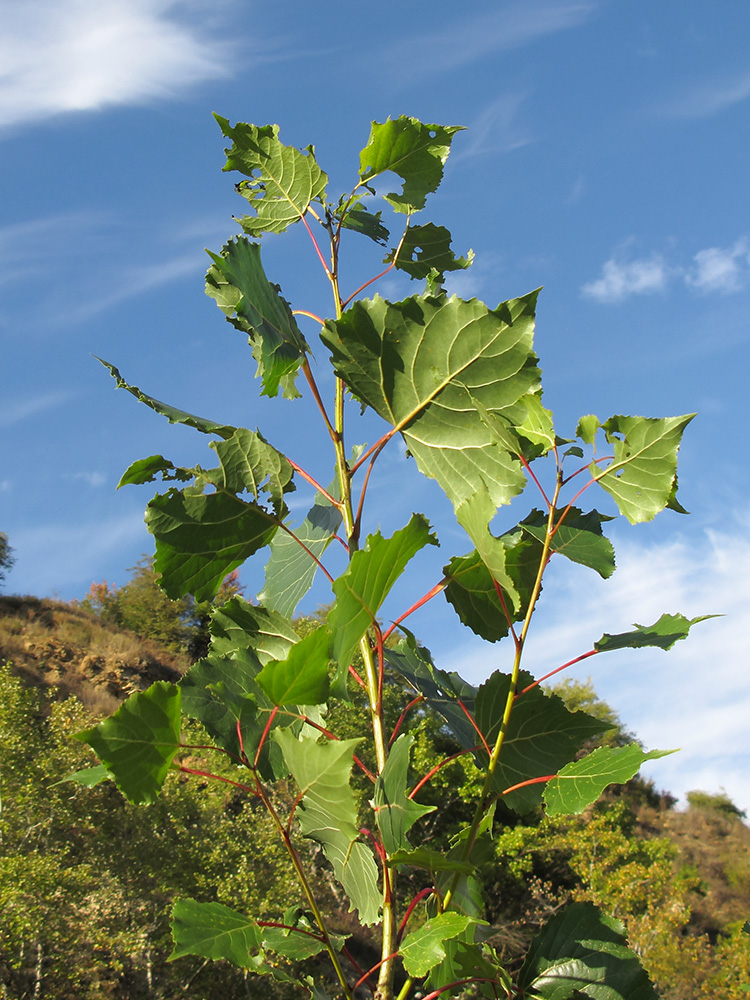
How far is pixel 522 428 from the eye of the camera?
100cm

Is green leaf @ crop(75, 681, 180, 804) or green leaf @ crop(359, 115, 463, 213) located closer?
green leaf @ crop(75, 681, 180, 804)

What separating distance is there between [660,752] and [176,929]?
59 centimetres

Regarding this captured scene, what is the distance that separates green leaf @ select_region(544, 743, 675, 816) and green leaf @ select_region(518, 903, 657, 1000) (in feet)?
0.82

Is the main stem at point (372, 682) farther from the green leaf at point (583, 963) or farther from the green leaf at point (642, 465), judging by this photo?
the green leaf at point (642, 465)

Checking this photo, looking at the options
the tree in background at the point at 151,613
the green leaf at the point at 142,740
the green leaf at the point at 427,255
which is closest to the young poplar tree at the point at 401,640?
the green leaf at the point at 142,740

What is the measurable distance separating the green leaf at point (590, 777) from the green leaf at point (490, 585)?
221 mm

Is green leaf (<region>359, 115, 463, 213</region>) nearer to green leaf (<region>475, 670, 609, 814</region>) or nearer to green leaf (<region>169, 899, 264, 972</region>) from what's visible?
green leaf (<region>475, 670, 609, 814</region>)

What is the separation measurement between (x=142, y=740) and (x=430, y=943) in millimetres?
397

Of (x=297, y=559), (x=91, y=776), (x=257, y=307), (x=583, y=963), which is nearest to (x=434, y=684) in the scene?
(x=297, y=559)

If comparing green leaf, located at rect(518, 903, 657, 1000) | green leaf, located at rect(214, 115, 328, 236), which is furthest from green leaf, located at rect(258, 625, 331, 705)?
green leaf, located at rect(214, 115, 328, 236)

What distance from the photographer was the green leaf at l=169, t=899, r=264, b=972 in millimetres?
853

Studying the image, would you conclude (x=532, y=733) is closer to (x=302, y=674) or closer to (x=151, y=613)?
(x=302, y=674)

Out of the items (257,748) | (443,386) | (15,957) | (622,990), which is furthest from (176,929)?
(15,957)

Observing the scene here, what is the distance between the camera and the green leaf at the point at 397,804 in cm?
84
